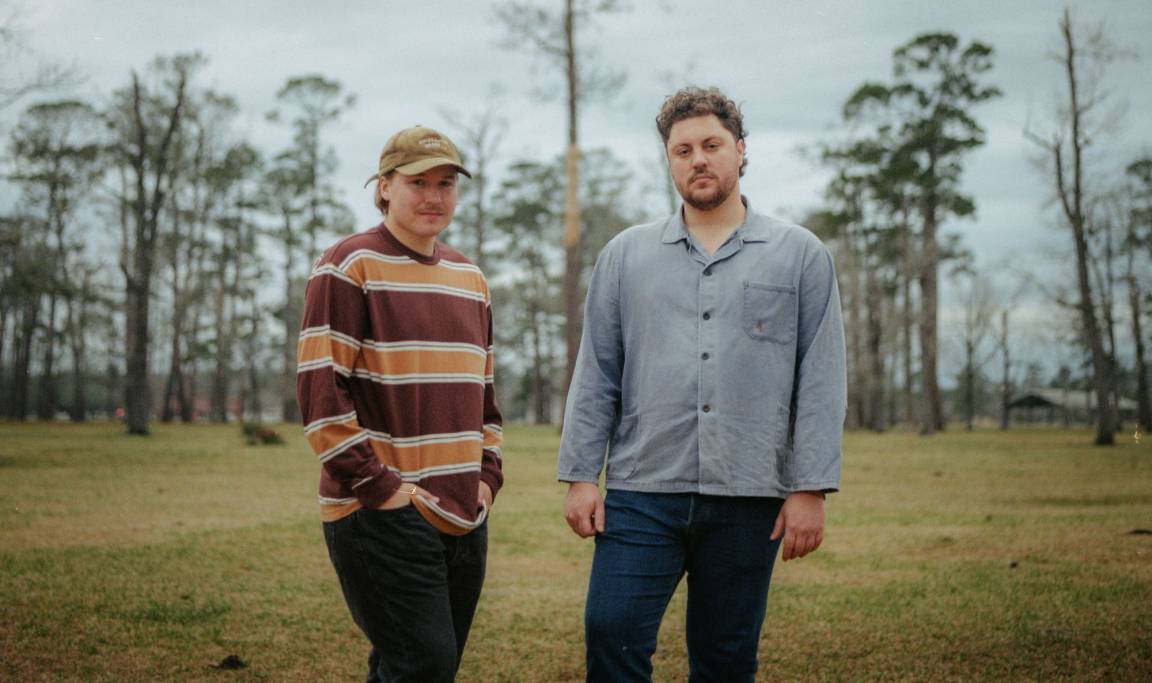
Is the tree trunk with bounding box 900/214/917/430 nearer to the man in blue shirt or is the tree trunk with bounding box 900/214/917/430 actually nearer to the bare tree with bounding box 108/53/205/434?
the bare tree with bounding box 108/53/205/434

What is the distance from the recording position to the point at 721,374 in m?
2.89

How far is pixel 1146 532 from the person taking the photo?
29.1 feet

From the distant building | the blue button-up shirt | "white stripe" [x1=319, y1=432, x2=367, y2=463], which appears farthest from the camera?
the distant building

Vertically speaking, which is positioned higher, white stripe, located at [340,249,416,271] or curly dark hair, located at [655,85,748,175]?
curly dark hair, located at [655,85,748,175]

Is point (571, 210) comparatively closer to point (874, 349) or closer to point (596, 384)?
point (596, 384)

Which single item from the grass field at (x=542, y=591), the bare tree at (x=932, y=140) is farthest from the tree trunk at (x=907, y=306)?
the grass field at (x=542, y=591)

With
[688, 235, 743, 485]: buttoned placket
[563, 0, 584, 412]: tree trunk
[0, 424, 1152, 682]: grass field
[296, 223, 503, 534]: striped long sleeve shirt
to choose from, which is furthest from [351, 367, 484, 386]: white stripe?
[563, 0, 584, 412]: tree trunk

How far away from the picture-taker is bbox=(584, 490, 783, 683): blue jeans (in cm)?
279

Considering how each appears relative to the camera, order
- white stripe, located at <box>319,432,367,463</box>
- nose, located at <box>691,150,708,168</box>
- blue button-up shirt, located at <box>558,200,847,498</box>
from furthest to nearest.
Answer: nose, located at <box>691,150,708,168</box> < blue button-up shirt, located at <box>558,200,847,498</box> < white stripe, located at <box>319,432,367,463</box>

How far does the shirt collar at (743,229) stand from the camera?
9.88ft

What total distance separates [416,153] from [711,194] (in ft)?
3.05

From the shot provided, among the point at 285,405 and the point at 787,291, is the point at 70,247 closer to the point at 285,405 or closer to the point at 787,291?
the point at 285,405

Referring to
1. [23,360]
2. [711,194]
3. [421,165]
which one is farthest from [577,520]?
[23,360]

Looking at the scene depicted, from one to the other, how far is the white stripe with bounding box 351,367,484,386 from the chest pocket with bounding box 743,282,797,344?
902mm
